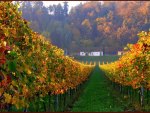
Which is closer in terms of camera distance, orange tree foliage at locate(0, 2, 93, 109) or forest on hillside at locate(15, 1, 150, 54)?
orange tree foliage at locate(0, 2, 93, 109)

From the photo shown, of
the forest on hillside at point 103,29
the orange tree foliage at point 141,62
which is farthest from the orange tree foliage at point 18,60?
the forest on hillside at point 103,29

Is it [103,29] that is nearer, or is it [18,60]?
[18,60]

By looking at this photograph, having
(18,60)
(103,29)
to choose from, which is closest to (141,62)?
(18,60)

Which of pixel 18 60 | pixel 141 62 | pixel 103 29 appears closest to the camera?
pixel 18 60

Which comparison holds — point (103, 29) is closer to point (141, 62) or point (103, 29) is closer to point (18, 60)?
point (141, 62)

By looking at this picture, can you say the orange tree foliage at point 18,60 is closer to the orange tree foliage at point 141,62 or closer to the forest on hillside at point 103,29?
the orange tree foliage at point 141,62

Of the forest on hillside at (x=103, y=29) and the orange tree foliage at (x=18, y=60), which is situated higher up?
the forest on hillside at (x=103, y=29)

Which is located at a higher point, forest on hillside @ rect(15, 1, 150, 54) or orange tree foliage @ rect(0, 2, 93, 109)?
forest on hillside @ rect(15, 1, 150, 54)

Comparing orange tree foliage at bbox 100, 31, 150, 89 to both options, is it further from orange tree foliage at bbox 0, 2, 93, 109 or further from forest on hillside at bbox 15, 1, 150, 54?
forest on hillside at bbox 15, 1, 150, 54

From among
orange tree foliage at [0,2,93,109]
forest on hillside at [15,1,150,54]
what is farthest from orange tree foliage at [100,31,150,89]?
forest on hillside at [15,1,150,54]

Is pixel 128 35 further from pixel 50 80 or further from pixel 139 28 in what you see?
pixel 50 80

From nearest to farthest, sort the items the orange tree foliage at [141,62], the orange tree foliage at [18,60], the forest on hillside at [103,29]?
the orange tree foliage at [18,60]
the orange tree foliage at [141,62]
the forest on hillside at [103,29]

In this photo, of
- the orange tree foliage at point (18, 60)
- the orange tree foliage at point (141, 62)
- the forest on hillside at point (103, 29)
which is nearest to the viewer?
the orange tree foliage at point (18, 60)

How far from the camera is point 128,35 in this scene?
172250 mm
